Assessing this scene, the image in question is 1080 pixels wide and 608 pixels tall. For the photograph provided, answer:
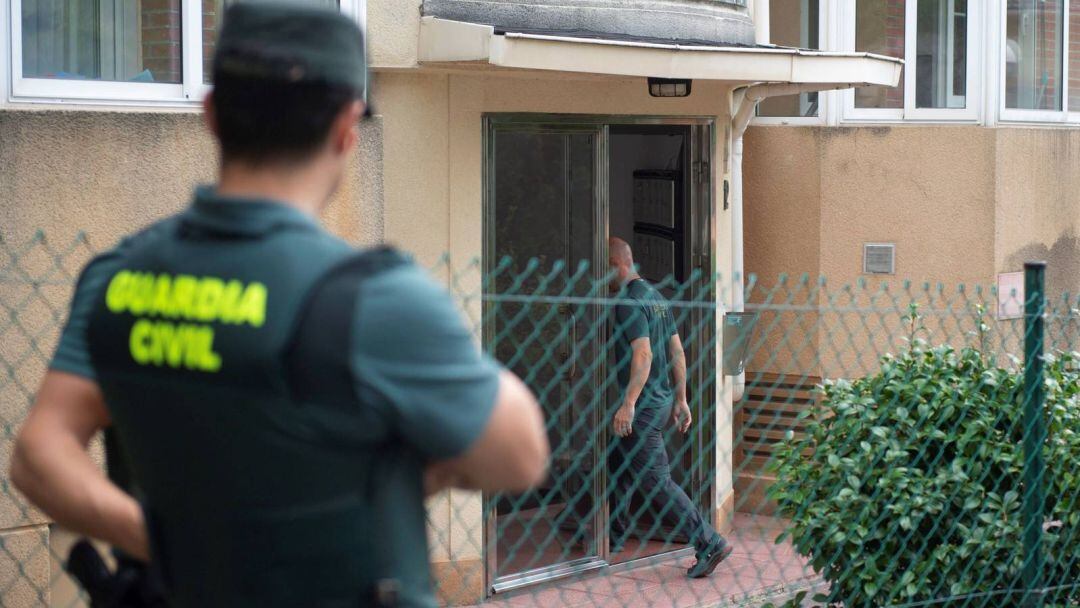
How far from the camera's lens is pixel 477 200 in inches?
276

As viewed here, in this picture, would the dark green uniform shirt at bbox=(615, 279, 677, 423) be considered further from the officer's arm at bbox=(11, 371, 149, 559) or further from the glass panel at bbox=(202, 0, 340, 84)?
the officer's arm at bbox=(11, 371, 149, 559)

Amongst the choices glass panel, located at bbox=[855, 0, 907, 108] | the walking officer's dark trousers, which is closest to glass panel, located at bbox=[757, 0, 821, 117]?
glass panel, located at bbox=[855, 0, 907, 108]

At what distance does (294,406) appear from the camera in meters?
1.66

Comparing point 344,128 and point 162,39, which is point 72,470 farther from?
point 162,39

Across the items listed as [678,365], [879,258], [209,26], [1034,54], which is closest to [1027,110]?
[1034,54]

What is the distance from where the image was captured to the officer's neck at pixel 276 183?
69.4 inches

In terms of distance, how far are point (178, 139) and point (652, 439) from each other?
3.16 m

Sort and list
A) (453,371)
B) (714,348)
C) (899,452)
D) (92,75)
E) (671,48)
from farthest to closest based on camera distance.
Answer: (714,348) → (671,48) → (92,75) → (899,452) → (453,371)

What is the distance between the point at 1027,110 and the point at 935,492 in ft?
20.6

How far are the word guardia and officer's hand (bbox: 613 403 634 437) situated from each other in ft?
19.1

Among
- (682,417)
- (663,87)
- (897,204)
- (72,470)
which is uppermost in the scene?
(663,87)

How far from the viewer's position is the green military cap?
1733mm

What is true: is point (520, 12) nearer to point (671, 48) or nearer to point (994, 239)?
point (671, 48)

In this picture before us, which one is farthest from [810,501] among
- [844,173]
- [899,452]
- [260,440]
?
[844,173]
